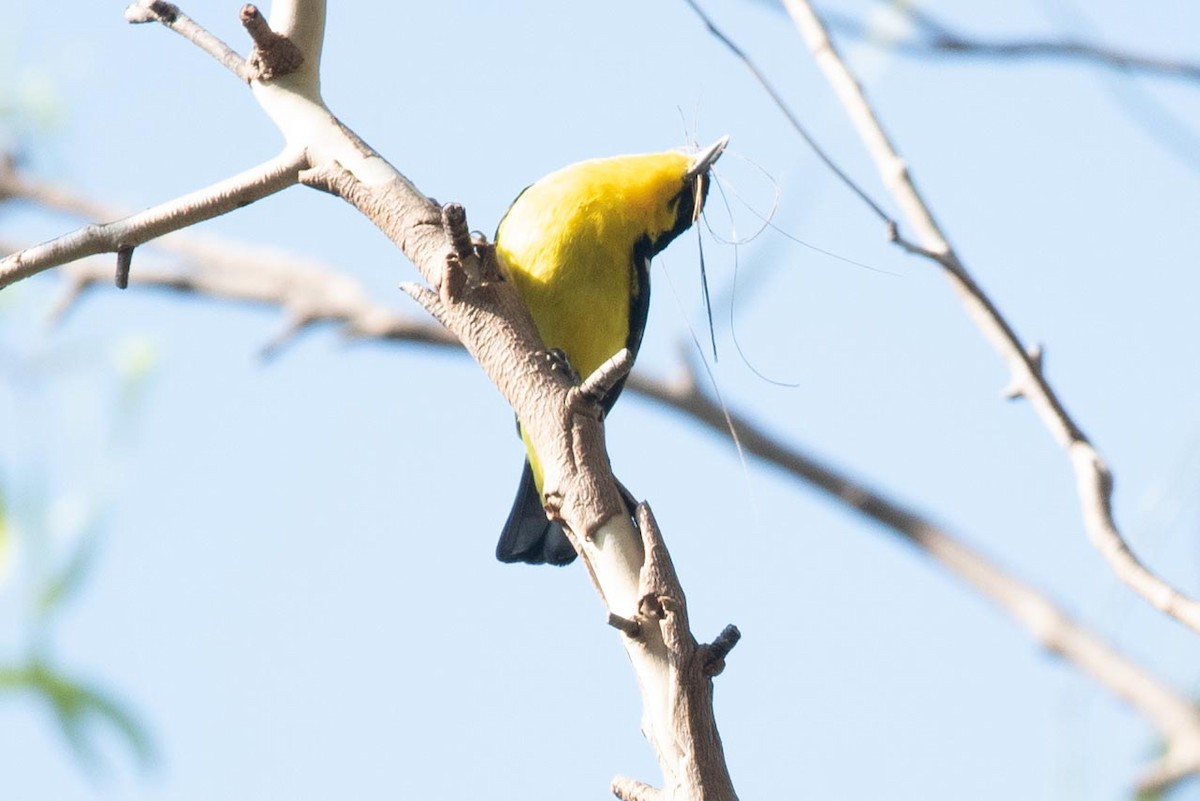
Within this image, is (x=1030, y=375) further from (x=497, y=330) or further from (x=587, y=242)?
(x=587, y=242)

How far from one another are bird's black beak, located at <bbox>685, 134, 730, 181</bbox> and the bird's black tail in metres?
0.95

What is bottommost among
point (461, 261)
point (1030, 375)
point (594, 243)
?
point (594, 243)

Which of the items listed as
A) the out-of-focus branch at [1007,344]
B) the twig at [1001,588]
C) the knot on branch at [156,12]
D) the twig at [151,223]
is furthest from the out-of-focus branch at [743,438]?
the knot on branch at [156,12]

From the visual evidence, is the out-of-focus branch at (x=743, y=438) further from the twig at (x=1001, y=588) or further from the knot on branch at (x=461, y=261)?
the knot on branch at (x=461, y=261)

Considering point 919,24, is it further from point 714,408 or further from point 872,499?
point 714,408

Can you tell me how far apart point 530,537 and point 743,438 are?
67 centimetres

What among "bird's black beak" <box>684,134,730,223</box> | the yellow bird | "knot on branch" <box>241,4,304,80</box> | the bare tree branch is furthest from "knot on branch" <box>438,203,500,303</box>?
"bird's black beak" <box>684,134,730,223</box>

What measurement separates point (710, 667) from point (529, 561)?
2.26 m

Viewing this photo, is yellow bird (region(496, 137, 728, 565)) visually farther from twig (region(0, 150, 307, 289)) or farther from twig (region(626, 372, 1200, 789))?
twig (region(0, 150, 307, 289))

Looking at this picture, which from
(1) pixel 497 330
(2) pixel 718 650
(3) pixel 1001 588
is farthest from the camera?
(3) pixel 1001 588

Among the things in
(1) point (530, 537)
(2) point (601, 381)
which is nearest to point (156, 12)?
(2) point (601, 381)

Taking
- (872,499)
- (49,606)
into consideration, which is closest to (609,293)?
(872,499)

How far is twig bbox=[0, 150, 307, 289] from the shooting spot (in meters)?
2.07

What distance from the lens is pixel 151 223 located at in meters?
2.08
